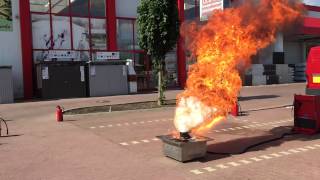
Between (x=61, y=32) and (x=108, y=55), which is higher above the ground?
(x=61, y=32)

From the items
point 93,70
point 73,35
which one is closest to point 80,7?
point 73,35

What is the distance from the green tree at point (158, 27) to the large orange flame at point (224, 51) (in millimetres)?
9128

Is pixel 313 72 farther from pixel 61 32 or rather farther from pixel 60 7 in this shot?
pixel 60 7

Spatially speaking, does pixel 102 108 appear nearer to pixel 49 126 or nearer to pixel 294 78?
pixel 49 126

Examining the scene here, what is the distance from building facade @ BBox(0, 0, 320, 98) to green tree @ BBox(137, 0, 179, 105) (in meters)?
5.64

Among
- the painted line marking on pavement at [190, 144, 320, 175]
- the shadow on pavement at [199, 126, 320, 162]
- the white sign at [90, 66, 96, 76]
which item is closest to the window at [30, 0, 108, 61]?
the white sign at [90, 66, 96, 76]

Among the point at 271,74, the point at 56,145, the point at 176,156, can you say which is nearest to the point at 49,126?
the point at 56,145

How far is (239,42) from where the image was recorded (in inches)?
411

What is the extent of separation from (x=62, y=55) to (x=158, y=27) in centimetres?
1168

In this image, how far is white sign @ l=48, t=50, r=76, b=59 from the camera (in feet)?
94.5

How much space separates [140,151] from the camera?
1038 centimetres

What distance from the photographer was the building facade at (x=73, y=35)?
2814cm

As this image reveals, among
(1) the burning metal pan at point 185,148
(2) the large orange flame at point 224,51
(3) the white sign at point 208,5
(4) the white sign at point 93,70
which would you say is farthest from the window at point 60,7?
(1) the burning metal pan at point 185,148

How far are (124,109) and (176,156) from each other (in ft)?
36.1
